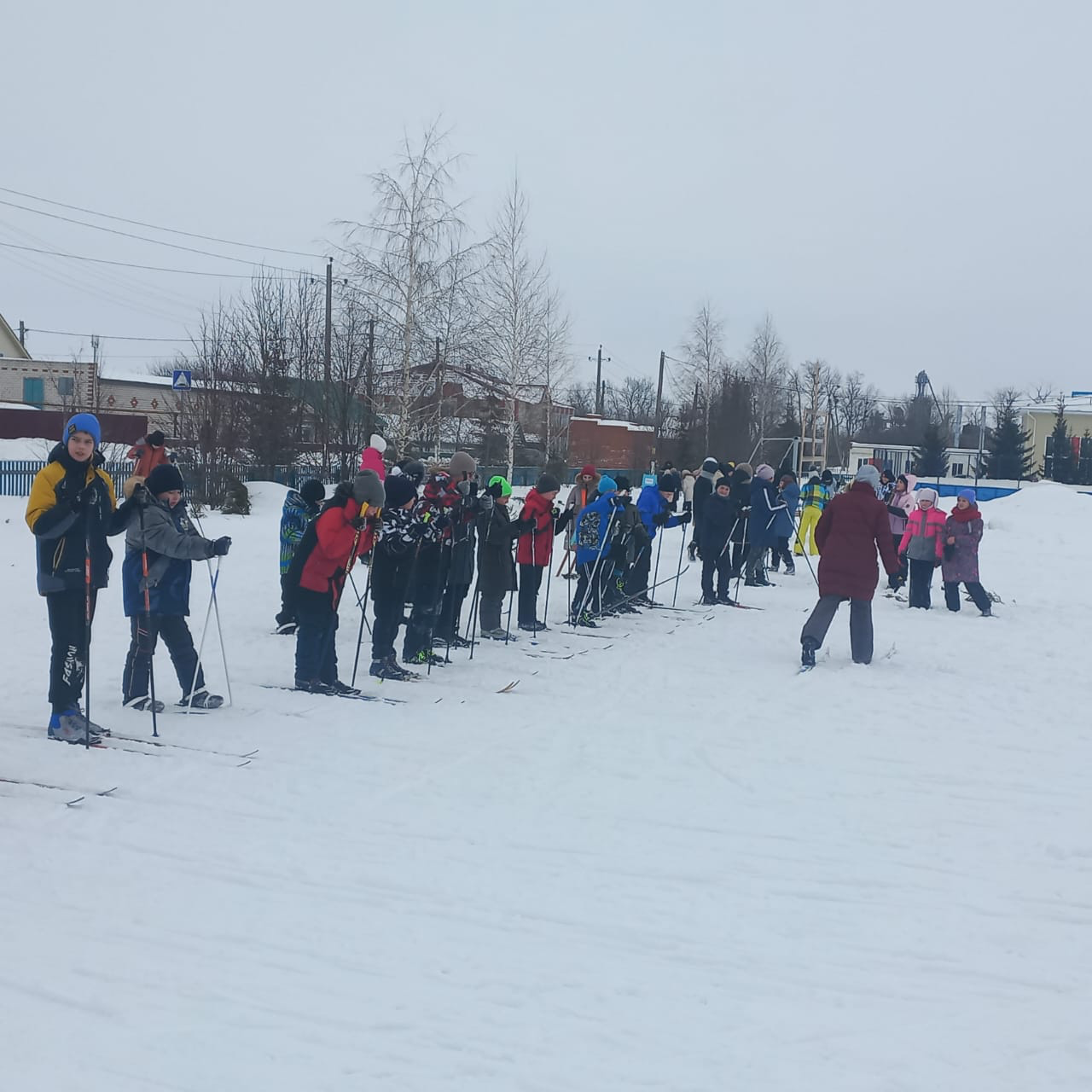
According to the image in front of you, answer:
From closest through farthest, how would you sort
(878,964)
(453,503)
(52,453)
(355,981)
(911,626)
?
1. (355,981)
2. (878,964)
3. (52,453)
4. (453,503)
5. (911,626)

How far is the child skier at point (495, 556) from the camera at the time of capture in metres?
9.95

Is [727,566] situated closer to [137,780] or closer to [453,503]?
[453,503]

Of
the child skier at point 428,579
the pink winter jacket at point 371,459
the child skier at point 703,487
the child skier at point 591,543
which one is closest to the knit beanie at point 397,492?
the child skier at point 428,579

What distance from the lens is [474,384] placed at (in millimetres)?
32844

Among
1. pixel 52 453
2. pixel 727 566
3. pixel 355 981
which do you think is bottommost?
pixel 355 981

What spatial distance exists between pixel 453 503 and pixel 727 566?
536cm

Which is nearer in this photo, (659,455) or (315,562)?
(315,562)

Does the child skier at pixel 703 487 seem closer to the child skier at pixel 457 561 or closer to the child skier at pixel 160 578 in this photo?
the child skier at pixel 457 561

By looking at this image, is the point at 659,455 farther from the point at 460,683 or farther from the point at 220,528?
the point at 460,683

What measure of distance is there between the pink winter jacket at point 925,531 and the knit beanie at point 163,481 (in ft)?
29.5

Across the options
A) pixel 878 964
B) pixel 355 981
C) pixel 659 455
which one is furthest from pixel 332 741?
pixel 659 455

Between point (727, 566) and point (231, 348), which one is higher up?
point (231, 348)

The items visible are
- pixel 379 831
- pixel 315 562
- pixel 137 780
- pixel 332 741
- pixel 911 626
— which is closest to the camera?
pixel 379 831

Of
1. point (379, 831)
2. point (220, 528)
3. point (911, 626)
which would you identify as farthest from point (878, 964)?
point (220, 528)
